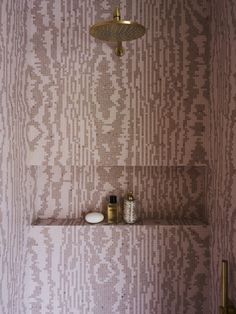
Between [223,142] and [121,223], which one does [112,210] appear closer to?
[121,223]

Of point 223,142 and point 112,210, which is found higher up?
point 223,142

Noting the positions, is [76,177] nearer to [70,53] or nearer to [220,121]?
[70,53]

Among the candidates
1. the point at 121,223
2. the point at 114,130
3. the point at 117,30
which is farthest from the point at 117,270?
the point at 117,30

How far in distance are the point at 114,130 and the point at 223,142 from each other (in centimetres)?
42

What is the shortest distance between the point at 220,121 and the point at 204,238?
18.2 inches

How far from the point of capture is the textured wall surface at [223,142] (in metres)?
0.84

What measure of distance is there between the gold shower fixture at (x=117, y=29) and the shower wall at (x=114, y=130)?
0.22 meters

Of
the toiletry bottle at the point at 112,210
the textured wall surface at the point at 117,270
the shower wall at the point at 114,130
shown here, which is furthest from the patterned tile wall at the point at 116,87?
the textured wall surface at the point at 117,270

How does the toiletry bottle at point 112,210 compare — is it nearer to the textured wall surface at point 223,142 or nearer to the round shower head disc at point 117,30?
the textured wall surface at point 223,142

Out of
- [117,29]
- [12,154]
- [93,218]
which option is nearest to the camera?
[117,29]

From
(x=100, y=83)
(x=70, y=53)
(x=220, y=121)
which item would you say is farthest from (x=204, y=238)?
(x=70, y=53)

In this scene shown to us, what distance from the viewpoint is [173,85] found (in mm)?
1123

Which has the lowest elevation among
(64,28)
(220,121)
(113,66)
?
(220,121)

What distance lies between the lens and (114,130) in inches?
44.8
